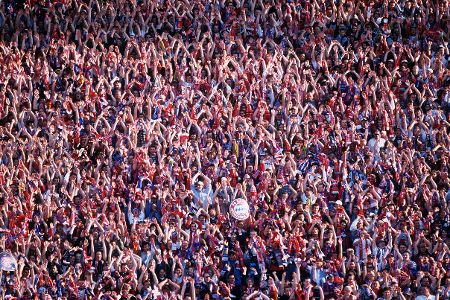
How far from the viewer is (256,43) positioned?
99.1ft

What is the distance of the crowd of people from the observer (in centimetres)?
2486

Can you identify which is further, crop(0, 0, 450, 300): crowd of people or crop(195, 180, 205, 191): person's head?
crop(195, 180, 205, 191): person's head

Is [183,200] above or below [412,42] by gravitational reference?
below

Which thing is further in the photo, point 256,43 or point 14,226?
point 256,43

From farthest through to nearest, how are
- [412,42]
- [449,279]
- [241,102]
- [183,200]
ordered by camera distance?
[412,42] → [241,102] → [183,200] → [449,279]

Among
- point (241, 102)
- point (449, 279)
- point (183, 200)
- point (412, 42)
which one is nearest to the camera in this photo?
point (449, 279)

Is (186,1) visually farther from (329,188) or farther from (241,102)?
(329,188)

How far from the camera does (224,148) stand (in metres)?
27.6

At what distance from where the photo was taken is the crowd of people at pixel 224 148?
2486 cm

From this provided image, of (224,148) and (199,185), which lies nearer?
(199,185)

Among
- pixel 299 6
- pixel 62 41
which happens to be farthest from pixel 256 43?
pixel 62 41

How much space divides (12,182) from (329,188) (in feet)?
20.8

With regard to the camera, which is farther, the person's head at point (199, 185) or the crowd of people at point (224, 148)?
the person's head at point (199, 185)

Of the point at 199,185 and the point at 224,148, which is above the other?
the point at 224,148
